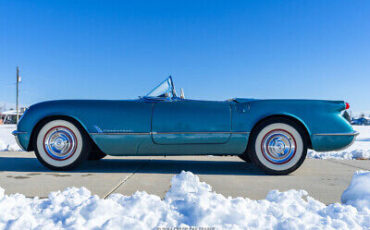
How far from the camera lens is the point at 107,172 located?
10.8 feet

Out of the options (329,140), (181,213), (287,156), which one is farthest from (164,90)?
(181,213)

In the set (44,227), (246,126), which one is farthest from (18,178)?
(246,126)

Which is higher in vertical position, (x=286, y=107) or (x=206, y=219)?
(x=286, y=107)

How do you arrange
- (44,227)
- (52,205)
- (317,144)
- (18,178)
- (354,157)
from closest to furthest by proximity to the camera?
1. (44,227)
2. (52,205)
3. (18,178)
4. (317,144)
5. (354,157)

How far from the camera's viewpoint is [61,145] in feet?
10.9

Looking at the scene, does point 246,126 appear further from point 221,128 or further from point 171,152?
point 171,152

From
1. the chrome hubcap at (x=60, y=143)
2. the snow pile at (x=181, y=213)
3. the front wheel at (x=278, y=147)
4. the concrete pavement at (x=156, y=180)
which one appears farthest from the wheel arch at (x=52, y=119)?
the front wheel at (x=278, y=147)

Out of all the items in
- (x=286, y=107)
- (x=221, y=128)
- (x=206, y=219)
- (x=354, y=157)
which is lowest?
(x=354, y=157)

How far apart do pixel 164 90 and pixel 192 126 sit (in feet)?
2.42

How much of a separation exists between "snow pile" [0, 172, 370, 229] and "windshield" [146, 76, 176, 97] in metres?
1.92

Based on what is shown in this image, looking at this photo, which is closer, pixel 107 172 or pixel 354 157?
pixel 107 172

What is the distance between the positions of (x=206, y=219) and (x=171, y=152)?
1.82 meters

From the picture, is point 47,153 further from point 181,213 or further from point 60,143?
point 181,213

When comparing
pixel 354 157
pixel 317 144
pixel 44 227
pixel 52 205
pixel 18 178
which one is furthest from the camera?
pixel 354 157
